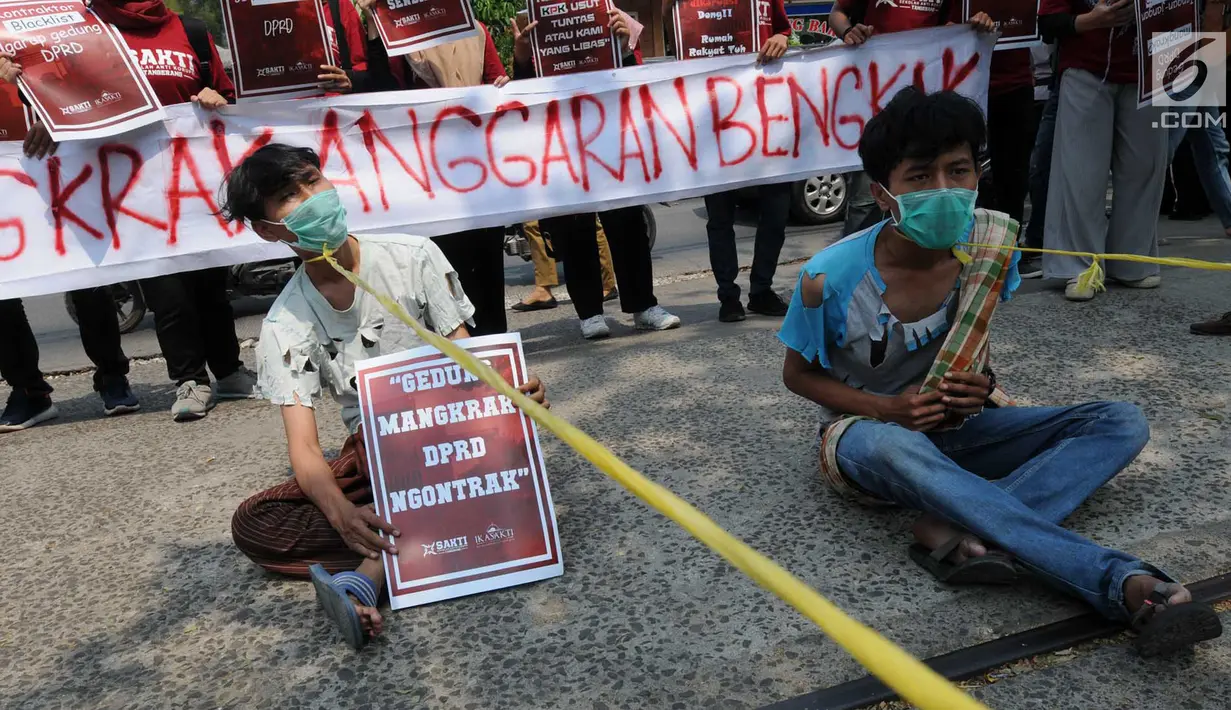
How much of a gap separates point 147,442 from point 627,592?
262 cm

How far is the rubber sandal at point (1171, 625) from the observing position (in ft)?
5.68

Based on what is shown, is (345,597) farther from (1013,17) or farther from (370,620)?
(1013,17)

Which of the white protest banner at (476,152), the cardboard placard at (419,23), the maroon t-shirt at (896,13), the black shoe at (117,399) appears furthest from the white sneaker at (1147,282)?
the black shoe at (117,399)

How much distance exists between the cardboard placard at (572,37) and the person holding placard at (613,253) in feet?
0.19

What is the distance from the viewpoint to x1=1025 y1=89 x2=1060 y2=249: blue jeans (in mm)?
5176

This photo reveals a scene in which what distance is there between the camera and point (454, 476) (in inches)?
94.2

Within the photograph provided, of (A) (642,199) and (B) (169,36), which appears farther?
(A) (642,199)

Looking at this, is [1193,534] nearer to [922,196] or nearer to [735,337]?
[922,196]

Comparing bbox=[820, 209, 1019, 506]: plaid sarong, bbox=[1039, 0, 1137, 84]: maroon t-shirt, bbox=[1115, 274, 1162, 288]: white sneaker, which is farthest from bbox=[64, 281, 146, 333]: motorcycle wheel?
bbox=[1115, 274, 1162, 288]: white sneaker

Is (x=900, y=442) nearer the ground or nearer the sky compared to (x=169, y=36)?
nearer the ground

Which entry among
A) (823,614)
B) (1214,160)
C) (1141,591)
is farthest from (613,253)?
(823,614)

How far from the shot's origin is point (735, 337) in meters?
4.57

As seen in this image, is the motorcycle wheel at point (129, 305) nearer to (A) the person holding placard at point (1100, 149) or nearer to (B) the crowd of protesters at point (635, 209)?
(B) the crowd of protesters at point (635, 209)

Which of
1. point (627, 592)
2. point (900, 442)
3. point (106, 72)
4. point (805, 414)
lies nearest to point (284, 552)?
point (627, 592)
